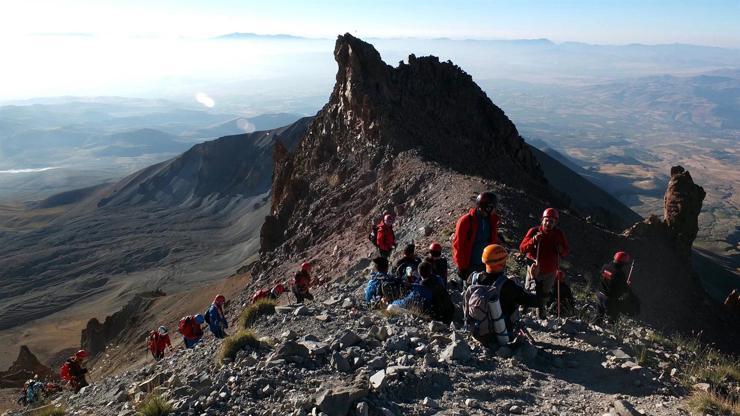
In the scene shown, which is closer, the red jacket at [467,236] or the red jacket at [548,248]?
the red jacket at [548,248]

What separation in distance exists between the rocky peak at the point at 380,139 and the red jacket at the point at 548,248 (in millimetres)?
14534

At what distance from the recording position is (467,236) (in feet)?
30.7

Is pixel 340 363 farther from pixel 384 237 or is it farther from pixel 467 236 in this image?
pixel 384 237

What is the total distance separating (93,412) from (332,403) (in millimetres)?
6637

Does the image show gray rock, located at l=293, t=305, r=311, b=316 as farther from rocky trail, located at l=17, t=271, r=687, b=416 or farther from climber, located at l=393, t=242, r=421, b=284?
climber, located at l=393, t=242, r=421, b=284

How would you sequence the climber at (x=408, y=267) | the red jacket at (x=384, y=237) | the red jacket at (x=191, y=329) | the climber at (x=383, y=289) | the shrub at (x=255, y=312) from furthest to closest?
the red jacket at (x=191, y=329) → the red jacket at (x=384, y=237) → the shrub at (x=255, y=312) → the climber at (x=383, y=289) → the climber at (x=408, y=267)

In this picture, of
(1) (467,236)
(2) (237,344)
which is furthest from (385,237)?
(2) (237,344)

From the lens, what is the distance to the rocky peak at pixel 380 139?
26.8 m

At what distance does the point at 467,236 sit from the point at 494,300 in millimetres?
2275

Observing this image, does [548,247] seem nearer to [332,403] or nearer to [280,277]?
[332,403]

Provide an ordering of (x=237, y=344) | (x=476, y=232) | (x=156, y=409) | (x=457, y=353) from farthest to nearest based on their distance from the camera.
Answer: (x=476, y=232), (x=237, y=344), (x=457, y=353), (x=156, y=409)

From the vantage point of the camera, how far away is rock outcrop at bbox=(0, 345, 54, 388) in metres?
31.4

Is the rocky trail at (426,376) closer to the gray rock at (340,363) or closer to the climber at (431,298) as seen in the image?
the gray rock at (340,363)

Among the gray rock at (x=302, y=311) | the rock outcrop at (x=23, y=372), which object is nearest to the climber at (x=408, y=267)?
the gray rock at (x=302, y=311)
